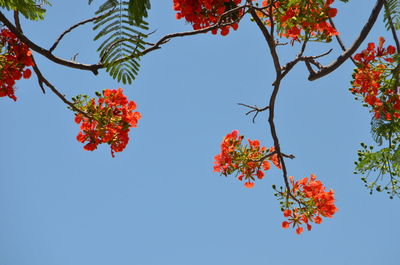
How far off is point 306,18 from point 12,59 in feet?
7.27

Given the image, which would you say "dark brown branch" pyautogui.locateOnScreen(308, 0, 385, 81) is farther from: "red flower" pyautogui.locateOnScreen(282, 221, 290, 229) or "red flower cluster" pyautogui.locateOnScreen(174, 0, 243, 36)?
"red flower" pyautogui.locateOnScreen(282, 221, 290, 229)

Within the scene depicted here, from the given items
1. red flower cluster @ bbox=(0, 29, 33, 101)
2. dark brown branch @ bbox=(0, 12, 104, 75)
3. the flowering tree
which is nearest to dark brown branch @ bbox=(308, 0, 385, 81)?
the flowering tree

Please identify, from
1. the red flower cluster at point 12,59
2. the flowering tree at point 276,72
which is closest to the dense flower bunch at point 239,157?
the flowering tree at point 276,72

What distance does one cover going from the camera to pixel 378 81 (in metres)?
3.89

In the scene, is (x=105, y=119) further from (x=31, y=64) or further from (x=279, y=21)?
(x=279, y=21)

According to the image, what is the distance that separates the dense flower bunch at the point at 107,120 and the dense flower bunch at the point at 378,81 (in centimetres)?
198

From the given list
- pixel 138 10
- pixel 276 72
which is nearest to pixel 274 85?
pixel 276 72

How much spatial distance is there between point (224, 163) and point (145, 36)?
7.81ft

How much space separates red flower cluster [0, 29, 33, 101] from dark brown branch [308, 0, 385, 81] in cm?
225

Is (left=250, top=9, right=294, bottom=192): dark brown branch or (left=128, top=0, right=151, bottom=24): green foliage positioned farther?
(left=250, top=9, right=294, bottom=192): dark brown branch

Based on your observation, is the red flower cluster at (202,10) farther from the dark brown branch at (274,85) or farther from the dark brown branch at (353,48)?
the dark brown branch at (353,48)

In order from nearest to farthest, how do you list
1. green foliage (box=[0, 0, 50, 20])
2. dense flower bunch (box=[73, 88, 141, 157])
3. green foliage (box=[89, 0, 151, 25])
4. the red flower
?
green foliage (box=[89, 0, 151, 25]) → green foliage (box=[0, 0, 50, 20]) → dense flower bunch (box=[73, 88, 141, 157]) → the red flower

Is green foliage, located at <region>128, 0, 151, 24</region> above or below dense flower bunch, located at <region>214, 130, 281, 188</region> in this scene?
below

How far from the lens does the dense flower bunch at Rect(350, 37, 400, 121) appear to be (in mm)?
3746
